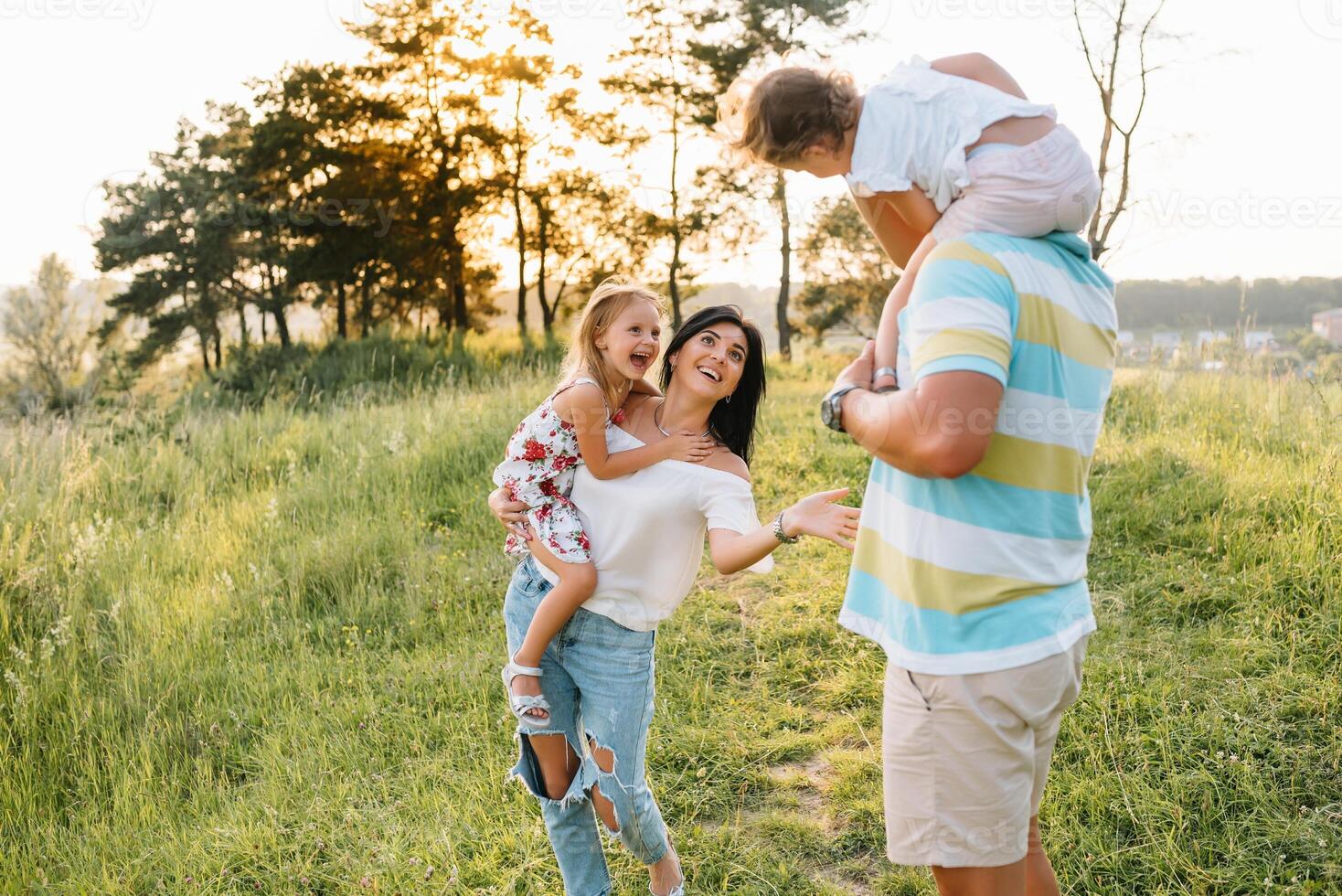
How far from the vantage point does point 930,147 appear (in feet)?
4.43

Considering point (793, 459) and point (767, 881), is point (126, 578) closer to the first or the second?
point (767, 881)

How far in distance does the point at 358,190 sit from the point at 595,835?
27160 millimetres

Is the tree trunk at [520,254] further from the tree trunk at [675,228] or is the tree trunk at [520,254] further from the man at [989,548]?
the man at [989,548]

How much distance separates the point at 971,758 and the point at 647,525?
1061 millimetres

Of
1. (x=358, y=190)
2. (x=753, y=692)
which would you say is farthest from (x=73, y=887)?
(x=358, y=190)

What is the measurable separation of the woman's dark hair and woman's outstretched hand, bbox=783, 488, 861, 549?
478 millimetres

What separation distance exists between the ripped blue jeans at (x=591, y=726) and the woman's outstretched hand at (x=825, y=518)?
0.64 meters

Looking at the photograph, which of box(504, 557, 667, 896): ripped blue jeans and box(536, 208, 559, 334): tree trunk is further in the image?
box(536, 208, 559, 334): tree trunk

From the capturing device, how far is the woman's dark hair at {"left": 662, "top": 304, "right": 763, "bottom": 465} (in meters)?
2.33

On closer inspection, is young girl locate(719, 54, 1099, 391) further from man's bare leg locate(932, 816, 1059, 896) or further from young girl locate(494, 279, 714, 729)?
young girl locate(494, 279, 714, 729)

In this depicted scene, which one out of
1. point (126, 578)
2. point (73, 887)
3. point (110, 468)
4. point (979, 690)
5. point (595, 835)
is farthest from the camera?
point (110, 468)

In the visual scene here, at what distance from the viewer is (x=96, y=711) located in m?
3.90

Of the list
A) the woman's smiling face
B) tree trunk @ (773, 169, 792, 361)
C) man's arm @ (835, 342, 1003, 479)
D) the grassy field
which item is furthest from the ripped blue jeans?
tree trunk @ (773, 169, 792, 361)

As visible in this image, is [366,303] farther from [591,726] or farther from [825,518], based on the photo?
[825,518]
